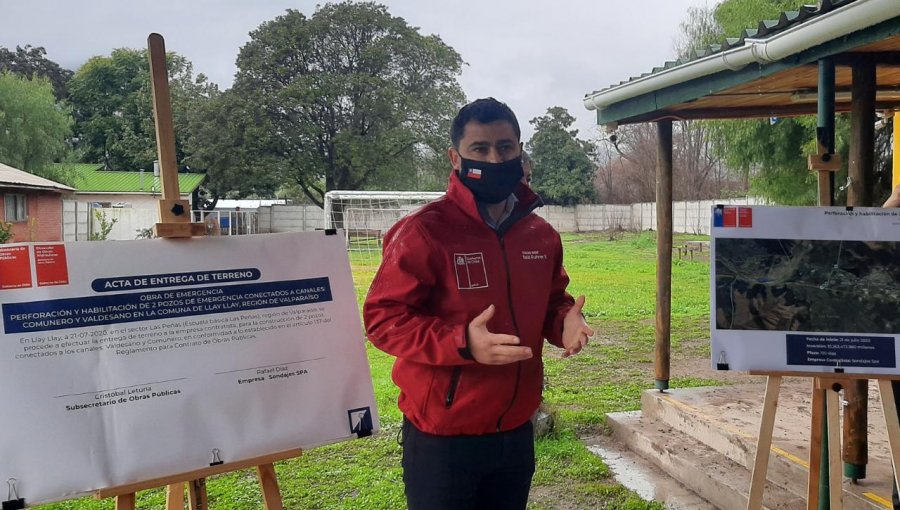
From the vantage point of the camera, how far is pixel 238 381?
194 cm

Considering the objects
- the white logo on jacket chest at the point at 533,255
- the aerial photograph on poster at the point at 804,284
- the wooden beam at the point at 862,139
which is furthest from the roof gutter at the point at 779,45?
the white logo on jacket chest at the point at 533,255

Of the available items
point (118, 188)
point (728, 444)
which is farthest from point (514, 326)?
point (118, 188)

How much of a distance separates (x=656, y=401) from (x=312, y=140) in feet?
84.6

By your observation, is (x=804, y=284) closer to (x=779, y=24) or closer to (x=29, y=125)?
(x=779, y=24)

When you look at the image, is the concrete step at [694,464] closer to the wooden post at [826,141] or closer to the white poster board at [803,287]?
the white poster board at [803,287]

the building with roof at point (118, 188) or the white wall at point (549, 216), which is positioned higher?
the building with roof at point (118, 188)

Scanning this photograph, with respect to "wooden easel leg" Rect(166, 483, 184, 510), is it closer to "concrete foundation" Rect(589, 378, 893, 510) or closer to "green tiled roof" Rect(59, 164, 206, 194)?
"concrete foundation" Rect(589, 378, 893, 510)

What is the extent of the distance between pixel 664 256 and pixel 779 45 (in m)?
2.11

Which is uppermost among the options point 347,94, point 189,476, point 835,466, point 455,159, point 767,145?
point 347,94

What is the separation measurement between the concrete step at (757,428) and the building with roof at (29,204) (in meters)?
11.6

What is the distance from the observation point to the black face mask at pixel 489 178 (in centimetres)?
193

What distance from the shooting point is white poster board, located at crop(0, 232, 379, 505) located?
1.68 metres

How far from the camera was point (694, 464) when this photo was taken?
3.80 meters

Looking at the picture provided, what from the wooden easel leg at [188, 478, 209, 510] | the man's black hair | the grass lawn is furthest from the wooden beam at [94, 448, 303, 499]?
the grass lawn
